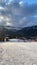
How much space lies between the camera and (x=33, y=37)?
5.86m

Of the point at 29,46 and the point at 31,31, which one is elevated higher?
the point at 31,31

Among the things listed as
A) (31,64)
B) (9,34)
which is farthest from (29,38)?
(31,64)

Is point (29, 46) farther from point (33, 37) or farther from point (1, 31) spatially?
point (1, 31)

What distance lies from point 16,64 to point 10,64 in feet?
0.51

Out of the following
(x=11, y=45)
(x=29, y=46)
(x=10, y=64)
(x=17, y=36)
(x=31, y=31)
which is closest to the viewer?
(x=10, y=64)

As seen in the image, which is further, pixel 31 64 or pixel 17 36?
pixel 17 36

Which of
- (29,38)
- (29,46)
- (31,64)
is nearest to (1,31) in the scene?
(29,38)

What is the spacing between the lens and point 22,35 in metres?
5.63

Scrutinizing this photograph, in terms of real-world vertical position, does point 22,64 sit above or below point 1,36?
below

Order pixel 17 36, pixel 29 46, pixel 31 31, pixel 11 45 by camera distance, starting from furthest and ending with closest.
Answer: pixel 11 45, pixel 29 46, pixel 17 36, pixel 31 31

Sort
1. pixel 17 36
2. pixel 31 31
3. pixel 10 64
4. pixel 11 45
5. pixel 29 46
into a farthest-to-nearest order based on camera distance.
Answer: pixel 11 45 < pixel 29 46 < pixel 17 36 < pixel 31 31 < pixel 10 64

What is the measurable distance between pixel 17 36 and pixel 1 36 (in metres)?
0.61

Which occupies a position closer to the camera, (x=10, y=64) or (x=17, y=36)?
(x=10, y=64)

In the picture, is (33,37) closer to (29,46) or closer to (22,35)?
(22,35)
